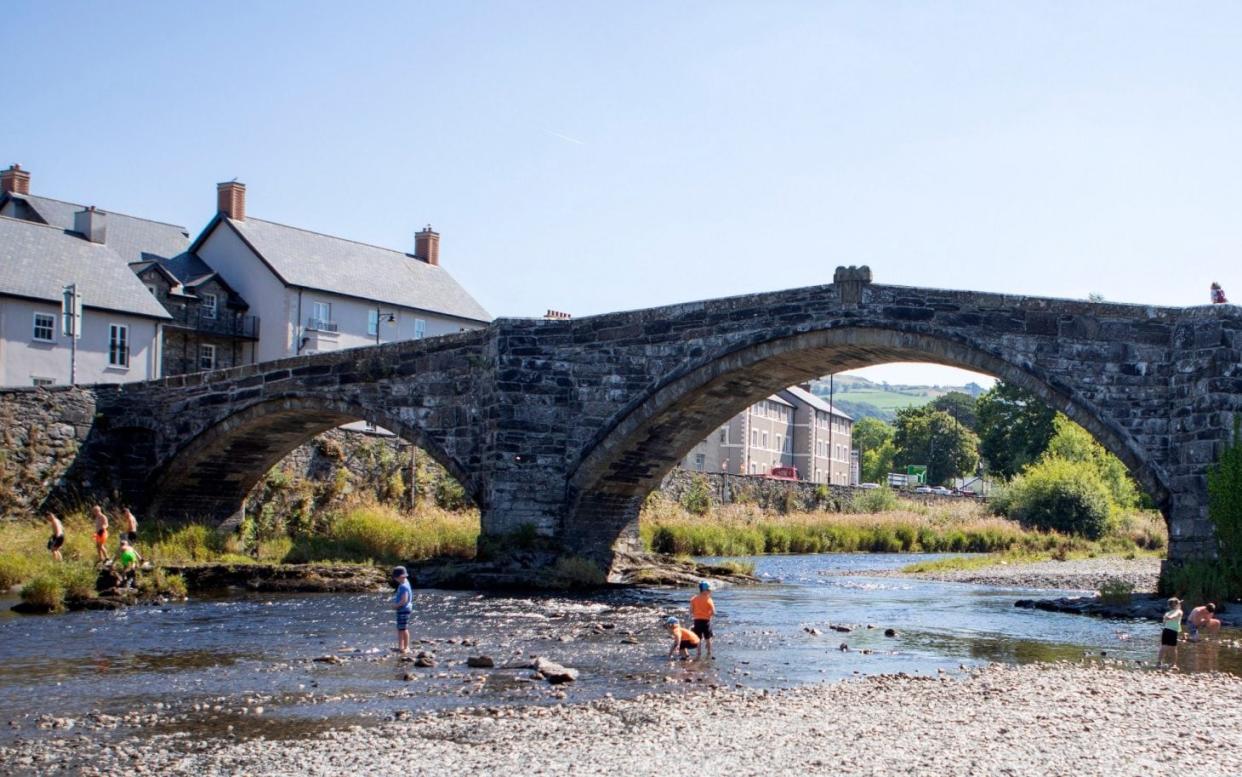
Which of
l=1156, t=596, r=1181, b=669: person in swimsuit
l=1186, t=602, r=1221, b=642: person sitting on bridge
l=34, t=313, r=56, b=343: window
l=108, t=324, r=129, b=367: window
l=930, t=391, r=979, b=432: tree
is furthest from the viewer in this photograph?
l=930, t=391, r=979, b=432: tree

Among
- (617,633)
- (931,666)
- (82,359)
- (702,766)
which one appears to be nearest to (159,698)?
(702,766)

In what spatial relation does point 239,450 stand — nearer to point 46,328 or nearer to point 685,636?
point 46,328

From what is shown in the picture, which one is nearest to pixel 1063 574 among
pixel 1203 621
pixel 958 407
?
pixel 1203 621

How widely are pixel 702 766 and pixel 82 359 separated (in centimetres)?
4054

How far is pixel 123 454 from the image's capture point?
34688 mm

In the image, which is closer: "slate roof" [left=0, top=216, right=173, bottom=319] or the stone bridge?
the stone bridge

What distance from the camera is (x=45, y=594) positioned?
69.7 ft

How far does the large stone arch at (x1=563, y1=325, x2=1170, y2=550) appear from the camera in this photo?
23.7 meters

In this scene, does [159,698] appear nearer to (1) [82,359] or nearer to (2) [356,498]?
(2) [356,498]

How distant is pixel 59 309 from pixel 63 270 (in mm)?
1798

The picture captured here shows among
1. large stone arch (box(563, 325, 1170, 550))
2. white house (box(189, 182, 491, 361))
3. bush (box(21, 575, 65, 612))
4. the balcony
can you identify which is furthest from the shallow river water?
the balcony

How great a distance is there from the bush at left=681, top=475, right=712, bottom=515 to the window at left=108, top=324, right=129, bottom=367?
20.4 metres

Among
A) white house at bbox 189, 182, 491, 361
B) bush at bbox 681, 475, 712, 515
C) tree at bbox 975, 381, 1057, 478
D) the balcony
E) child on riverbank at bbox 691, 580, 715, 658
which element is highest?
white house at bbox 189, 182, 491, 361

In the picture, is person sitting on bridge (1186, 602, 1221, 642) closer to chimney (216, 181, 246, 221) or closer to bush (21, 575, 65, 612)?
bush (21, 575, 65, 612)
